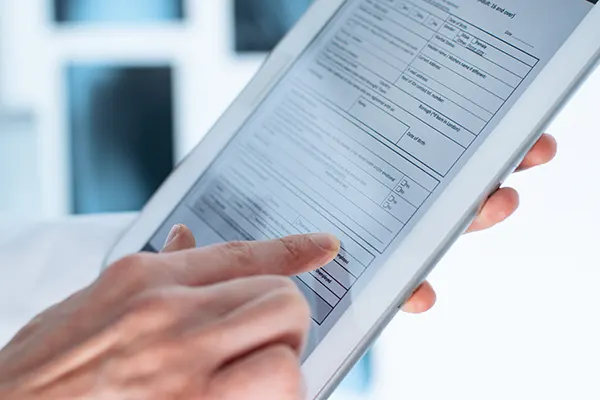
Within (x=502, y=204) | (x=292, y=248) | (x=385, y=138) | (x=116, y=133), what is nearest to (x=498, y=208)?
(x=502, y=204)

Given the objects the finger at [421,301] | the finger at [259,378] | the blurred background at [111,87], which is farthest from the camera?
the blurred background at [111,87]

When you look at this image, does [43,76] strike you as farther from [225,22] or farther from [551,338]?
[551,338]

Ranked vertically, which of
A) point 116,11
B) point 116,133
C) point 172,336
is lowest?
point 116,133

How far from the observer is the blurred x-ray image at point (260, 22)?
1412 mm

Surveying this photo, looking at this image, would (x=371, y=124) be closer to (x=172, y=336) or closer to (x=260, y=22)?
(x=172, y=336)

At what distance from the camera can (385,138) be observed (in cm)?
51

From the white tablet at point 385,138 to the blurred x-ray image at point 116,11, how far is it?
88 cm

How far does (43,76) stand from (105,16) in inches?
7.4

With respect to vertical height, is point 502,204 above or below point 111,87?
above

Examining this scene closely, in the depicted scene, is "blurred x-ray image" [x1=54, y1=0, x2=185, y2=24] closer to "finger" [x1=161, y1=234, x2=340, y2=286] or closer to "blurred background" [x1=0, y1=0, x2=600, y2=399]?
"blurred background" [x1=0, y1=0, x2=600, y2=399]

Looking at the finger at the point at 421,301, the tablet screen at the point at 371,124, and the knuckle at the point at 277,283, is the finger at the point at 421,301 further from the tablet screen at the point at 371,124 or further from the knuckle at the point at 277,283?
the knuckle at the point at 277,283

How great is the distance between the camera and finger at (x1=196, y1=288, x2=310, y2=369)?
331 millimetres

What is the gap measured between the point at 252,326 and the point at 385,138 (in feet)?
0.74

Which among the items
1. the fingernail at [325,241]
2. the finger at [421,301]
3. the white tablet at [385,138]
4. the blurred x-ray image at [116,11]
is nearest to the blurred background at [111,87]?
the blurred x-ray image at [116,11]
